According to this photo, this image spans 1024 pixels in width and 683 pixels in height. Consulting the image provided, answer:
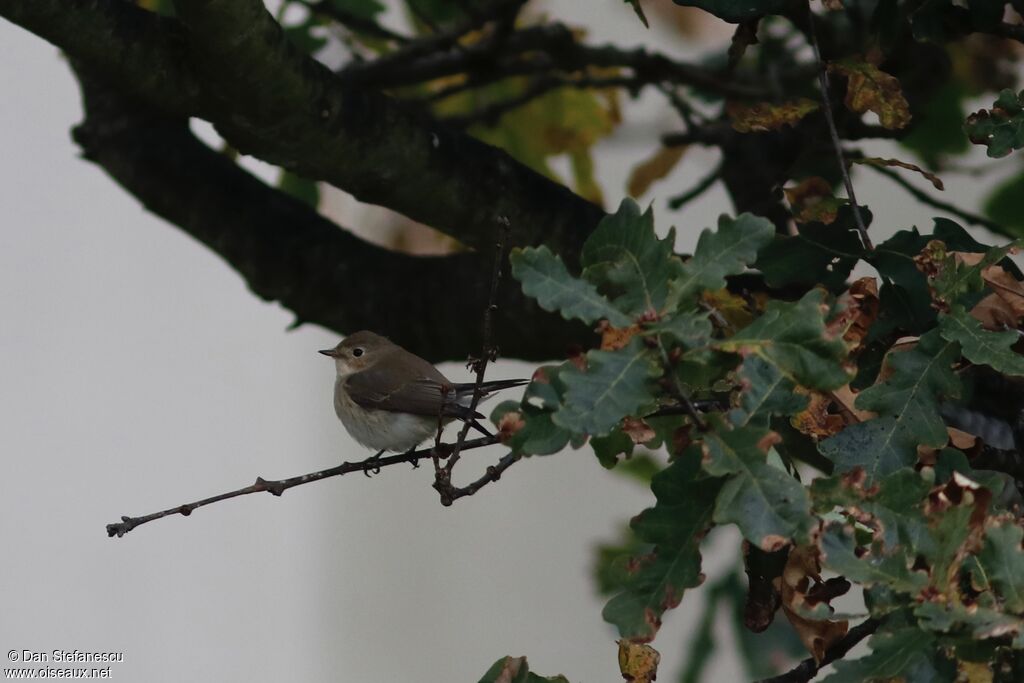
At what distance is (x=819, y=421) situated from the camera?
1.30 meters

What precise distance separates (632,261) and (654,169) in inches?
59.5

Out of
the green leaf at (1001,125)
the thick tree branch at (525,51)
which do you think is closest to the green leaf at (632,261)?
the green leaf at (1001,125)

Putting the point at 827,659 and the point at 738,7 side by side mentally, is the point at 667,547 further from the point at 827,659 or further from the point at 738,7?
the point at 738,7

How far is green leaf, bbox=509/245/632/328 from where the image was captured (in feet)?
3.44

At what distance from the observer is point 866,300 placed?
138 cm

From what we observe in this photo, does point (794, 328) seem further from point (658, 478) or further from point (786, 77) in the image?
point (786, 77)

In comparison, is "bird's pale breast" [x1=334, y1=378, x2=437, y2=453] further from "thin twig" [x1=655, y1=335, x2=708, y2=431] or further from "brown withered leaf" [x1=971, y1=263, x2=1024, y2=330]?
"thin twig" [x1=655, y1=335, x2=708, y2=431]

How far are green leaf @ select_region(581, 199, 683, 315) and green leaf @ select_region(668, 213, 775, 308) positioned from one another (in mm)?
14

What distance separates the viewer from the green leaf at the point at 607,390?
1012mm

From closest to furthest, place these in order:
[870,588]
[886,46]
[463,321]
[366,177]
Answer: [870,588] < [886,46] < [366,177] < [463,321]

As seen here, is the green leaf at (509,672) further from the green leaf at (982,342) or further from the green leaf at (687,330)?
the green leaf at (982,342)

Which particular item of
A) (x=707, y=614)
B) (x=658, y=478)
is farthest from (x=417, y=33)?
(x=658, y=478)

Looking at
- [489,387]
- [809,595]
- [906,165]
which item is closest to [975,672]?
[809,595]

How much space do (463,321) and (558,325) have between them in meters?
0.21
